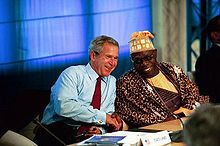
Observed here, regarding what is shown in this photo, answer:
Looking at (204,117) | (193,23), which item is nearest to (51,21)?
(193,23)

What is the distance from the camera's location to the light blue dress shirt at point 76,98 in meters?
3.33

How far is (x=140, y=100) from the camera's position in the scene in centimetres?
366

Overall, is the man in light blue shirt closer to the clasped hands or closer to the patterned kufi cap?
the clasped hands

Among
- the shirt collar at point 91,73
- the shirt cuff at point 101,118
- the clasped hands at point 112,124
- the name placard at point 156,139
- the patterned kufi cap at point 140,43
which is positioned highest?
the patterned kufi cap at point 140,43

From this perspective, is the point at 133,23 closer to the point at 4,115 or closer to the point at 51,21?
the point at 51,21

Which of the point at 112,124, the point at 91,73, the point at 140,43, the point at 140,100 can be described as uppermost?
the point at 140,43

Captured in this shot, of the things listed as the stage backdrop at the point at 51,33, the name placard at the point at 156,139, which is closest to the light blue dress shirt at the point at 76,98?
the name placard at the point at 156,139

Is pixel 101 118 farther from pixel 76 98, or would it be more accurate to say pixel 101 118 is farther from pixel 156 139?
pixel 156 139

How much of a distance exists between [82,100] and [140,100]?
461 mm

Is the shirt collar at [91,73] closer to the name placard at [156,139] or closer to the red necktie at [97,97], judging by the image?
the red necktie at [97,97]

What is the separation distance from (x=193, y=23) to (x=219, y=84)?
184 cm

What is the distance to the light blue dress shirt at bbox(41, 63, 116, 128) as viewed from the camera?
333 centimetres

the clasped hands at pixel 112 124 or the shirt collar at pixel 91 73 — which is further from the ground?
the shirt collar at pixel 91 73

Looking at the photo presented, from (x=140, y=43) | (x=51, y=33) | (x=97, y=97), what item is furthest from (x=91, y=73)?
(x=51, y=33)
